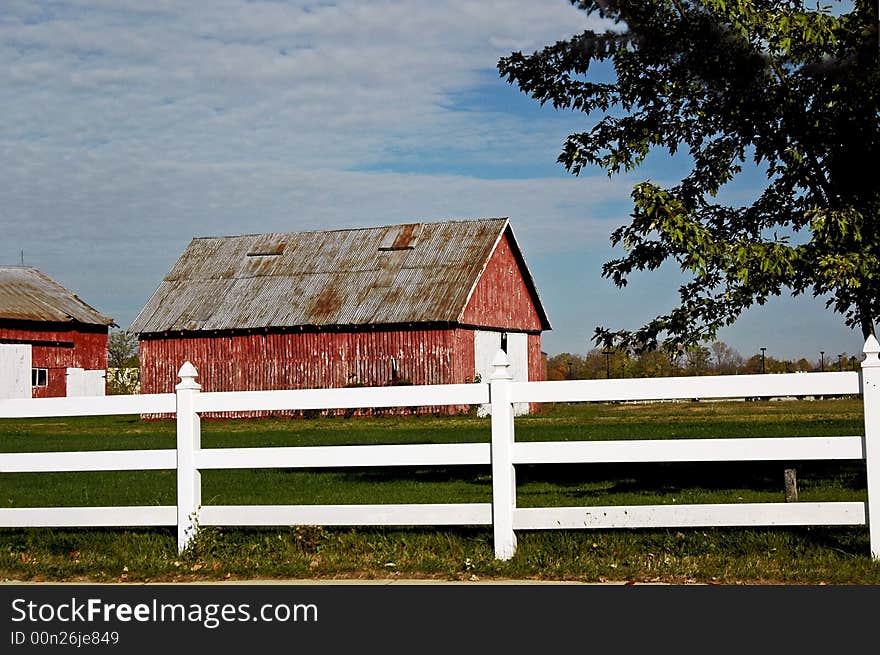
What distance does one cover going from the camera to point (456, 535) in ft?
30.7

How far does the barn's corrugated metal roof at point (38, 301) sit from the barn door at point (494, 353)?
21.5 metres

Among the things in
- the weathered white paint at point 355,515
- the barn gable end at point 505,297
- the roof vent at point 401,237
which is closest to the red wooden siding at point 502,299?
the barn gable end at point 505,297

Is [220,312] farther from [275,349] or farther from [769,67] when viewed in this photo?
[769,67]

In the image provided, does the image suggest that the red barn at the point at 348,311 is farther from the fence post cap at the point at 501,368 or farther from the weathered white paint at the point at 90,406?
the fence post cap at the point at 501,368

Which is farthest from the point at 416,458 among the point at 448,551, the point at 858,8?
the point at 858,8

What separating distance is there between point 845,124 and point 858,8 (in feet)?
4.76

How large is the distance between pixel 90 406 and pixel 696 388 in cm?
512

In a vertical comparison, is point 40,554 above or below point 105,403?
below

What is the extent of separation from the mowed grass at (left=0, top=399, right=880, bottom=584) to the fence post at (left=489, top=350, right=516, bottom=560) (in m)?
0.17

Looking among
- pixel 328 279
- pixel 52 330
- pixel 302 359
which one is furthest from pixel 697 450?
pixel 52 330

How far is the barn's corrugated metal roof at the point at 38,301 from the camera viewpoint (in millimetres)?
48156

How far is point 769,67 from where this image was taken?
39.8ft

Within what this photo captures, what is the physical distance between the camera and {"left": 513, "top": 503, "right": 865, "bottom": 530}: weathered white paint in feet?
26.6

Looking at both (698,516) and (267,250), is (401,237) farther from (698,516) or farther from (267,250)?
(698,516)
